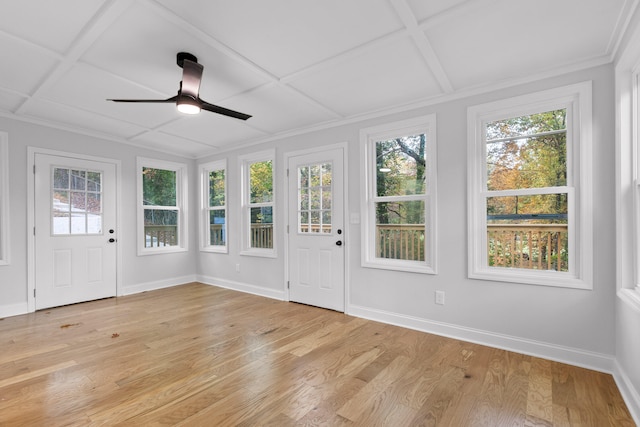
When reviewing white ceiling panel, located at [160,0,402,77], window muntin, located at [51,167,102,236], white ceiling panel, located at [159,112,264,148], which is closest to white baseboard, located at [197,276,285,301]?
window muntin, located at [51,167,102,236]

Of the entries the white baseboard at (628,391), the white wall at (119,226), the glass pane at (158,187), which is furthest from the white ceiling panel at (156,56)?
the white baseboard at (628,391)

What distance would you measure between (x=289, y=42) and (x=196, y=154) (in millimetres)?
3916

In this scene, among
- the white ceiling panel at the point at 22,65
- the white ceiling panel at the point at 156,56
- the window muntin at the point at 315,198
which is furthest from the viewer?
the window muntin at the point at 315,198

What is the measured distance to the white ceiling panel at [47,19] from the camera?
1.83m

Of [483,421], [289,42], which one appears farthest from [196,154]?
[483,421]

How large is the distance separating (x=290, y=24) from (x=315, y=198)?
7.94 feet

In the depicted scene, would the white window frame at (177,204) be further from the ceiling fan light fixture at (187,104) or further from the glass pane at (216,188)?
the ceiling fan light fixture at (187,104)

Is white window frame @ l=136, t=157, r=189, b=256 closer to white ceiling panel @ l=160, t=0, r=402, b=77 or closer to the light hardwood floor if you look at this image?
the light hardwood floor

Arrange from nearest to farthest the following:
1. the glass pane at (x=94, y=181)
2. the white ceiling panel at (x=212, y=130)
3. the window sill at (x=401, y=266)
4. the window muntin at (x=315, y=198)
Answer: the window sill at (x=401, y=266) < the white ceiling panel at (x=212, y=130) < the window muntin at (x=315, y=198) < the glass pane at (x=94, y=181)

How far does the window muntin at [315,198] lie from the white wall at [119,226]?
2.43 m

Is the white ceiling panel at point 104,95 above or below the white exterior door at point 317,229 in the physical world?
above

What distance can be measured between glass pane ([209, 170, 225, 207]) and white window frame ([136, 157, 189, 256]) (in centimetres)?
44

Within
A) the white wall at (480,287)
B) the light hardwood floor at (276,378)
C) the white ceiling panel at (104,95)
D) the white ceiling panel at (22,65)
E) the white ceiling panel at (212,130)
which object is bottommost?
the light hardwood floor at (276,378)

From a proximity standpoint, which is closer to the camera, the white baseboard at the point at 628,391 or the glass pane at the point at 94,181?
A: the white baseboard at the point at 628,391
